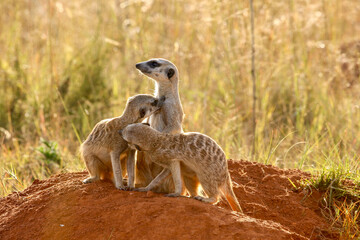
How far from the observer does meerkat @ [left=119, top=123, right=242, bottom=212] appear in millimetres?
3678

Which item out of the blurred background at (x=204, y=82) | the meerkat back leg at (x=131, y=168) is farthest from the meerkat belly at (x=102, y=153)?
the blurred background at (x=204, y=82)

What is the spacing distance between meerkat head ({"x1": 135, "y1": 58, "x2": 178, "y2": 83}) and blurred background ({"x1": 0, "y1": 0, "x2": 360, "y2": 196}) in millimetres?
1343

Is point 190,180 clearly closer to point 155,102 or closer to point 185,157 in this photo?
point 185,157

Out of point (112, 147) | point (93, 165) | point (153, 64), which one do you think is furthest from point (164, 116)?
point (93, 165)

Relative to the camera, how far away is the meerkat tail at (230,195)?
3797mm

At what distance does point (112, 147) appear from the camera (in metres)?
3.90

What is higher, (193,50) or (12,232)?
(193,50)

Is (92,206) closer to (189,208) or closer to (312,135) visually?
(189,208)

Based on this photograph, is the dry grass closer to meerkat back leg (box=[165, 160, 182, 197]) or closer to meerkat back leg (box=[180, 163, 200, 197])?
meerkat back leg (box=[180, 163, 200, 197])

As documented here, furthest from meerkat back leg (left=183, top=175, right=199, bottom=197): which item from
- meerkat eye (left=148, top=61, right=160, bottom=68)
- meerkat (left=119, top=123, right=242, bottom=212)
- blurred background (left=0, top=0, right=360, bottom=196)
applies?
blurred background (left=0, top=0, right=360, bottom=196)

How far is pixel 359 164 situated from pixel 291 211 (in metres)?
1.08

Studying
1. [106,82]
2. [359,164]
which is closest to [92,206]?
[359,164]

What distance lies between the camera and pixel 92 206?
3.34 m

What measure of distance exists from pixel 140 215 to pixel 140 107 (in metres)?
1.20
